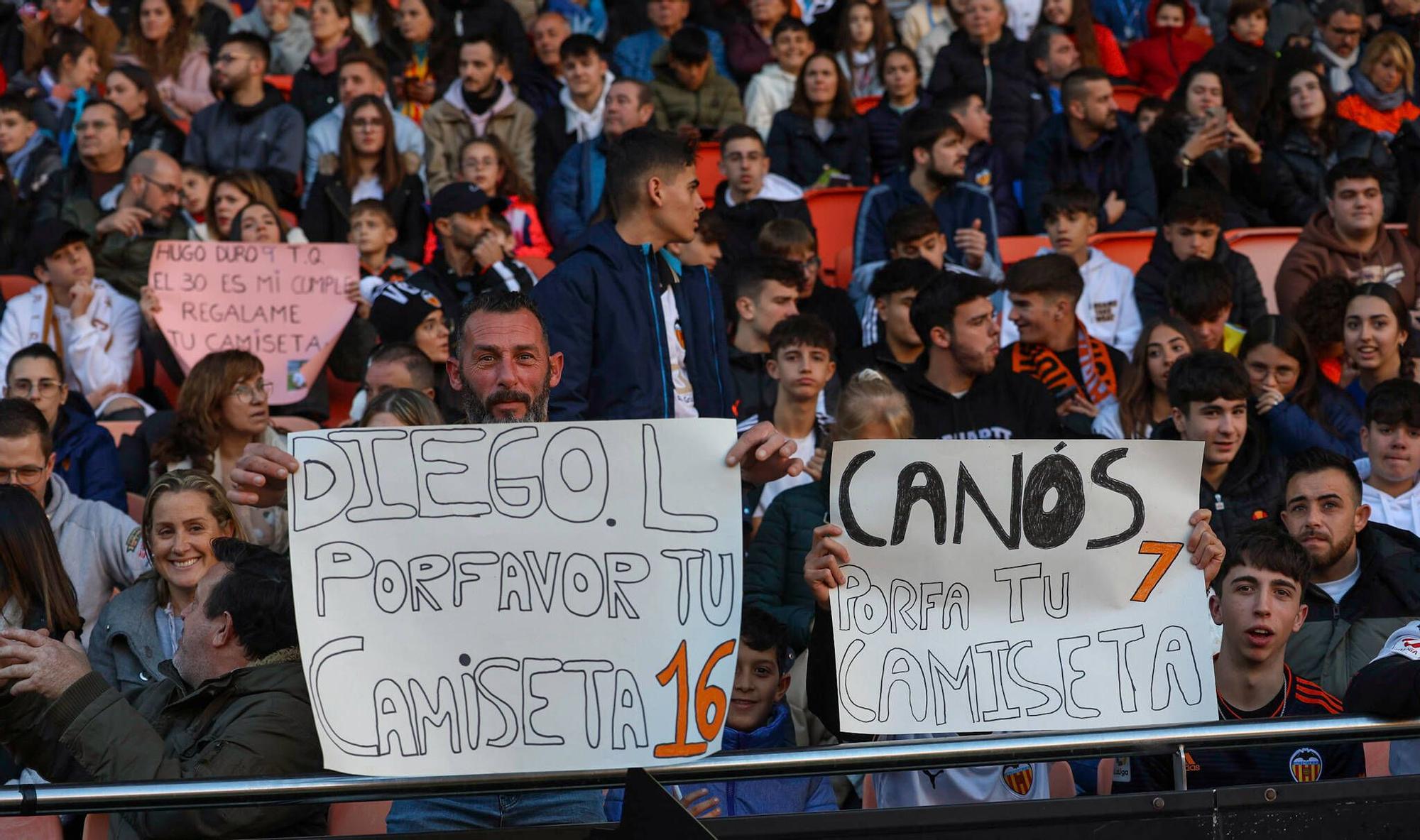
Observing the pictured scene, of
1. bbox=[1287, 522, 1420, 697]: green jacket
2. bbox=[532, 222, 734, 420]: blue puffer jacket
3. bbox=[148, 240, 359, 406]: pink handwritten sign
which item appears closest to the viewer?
bbox=[1287, 522, 1420, 697]: green jacket

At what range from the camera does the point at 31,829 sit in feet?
13.7

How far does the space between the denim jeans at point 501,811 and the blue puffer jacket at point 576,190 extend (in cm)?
721

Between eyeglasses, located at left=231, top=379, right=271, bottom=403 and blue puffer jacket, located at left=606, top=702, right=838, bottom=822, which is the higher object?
eyeglasses, located at left=231, top=379, right=271, bottom=403

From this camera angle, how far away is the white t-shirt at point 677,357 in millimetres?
5922

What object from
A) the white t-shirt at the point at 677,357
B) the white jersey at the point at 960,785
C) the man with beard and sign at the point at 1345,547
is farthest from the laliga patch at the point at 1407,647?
the white t-shirt at the point at 677,357

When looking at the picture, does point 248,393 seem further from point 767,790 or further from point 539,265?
point 767,790

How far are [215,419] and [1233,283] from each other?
5.33 m

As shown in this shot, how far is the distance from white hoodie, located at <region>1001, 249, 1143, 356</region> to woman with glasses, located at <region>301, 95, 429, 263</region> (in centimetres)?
351

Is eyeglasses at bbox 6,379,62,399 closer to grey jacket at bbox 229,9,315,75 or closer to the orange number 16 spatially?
the orange number 16

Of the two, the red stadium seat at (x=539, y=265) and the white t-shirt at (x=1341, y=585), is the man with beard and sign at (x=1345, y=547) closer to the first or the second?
the white t-shirt at (x=1341, y=585)

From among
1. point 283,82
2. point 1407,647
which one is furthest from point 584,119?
point 1407,647

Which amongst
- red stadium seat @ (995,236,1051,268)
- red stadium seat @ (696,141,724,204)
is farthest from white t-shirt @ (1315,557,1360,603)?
red stadium seat @ (696,141,724,204)

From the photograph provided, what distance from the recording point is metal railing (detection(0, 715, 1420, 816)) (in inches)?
128

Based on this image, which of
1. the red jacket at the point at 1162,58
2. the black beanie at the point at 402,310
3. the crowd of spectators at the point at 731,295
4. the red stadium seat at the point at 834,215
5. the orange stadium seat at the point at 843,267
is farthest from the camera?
the red jacket at the point at 1162,58
